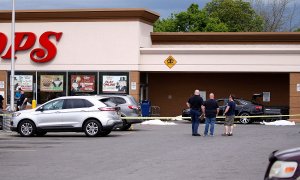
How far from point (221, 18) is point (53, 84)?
39.2 m

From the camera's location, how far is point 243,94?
4138 cm

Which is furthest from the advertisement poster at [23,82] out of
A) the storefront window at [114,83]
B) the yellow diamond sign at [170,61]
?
the yellow diamond sign at [170,61]

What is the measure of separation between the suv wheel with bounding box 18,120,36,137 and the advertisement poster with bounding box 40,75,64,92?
45.7ft

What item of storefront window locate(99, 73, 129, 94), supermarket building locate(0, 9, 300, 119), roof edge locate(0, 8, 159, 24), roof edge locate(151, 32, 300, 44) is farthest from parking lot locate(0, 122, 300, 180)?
roof edge locate(151, 32, 300, 44)

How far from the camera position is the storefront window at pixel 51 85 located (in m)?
38.7

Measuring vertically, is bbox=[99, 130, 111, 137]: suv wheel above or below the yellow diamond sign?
below

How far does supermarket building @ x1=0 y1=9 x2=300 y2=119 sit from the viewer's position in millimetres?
37688

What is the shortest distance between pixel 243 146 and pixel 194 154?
3.17 meters

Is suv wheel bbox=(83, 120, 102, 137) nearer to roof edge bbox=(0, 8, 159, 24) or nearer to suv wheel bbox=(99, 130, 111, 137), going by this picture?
suv wheel bbox=(99, 130, 111, 137)

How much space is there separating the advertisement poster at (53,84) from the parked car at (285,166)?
103ft

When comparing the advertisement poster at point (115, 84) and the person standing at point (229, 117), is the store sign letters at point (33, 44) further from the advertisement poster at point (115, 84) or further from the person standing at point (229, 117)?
the person standing at point (229, 117)

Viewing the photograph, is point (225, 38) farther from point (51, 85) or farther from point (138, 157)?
point (138, 157)

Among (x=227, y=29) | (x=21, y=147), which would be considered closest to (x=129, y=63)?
(x=21, y=147)

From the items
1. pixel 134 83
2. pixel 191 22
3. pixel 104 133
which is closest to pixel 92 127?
pixel 104 133
